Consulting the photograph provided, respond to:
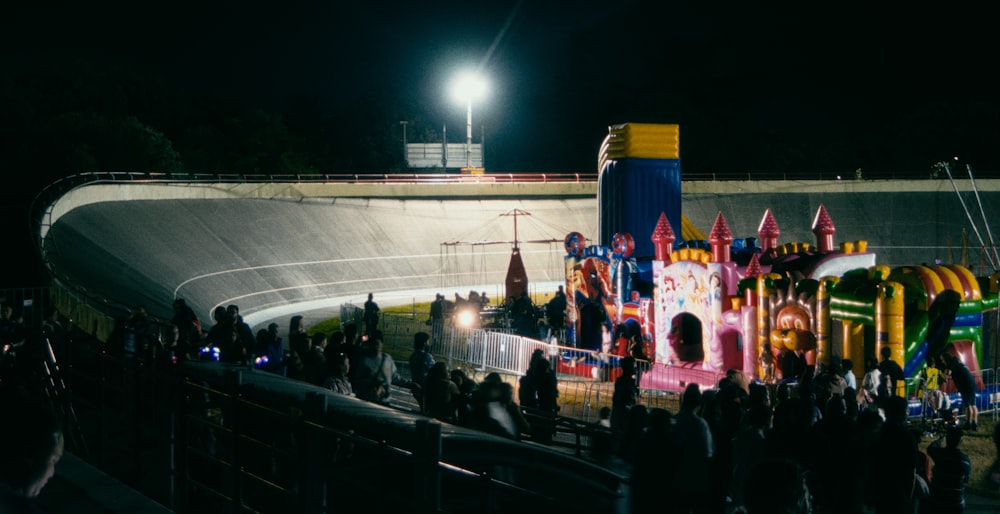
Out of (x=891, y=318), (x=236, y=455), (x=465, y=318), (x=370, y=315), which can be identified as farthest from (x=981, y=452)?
(x=465, y=318)

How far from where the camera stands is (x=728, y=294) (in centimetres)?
1969

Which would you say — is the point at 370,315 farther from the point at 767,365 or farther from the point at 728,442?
the point at 728,442

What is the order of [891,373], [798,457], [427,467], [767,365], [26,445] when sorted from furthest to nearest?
[767,365]
[891,373]
[798,457]
[427,467]
[26,445]

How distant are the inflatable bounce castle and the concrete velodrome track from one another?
6909mm

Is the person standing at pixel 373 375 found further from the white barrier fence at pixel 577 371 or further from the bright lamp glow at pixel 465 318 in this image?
the bright lamp glow at pixel 465 318

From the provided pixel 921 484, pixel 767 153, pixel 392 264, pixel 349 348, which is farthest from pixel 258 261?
pixel 767 153

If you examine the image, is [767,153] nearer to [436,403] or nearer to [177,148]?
[177,148]

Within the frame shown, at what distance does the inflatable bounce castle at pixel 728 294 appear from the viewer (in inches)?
669

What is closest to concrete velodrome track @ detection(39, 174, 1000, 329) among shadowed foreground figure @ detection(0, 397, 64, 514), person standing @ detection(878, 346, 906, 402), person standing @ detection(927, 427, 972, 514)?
person standing @ detection(878, 346, 906, 402)

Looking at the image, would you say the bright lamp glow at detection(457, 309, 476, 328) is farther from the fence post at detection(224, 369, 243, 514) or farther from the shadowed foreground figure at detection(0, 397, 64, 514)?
the shadowed foreground figure at detection(0, 397, 64, 514)

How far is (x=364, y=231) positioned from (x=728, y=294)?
28.2 metres

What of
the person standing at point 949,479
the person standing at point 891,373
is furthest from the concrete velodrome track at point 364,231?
the person standing at point 949,479

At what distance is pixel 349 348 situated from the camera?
1205 centimetres

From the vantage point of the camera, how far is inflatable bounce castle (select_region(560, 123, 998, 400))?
17.0 m
